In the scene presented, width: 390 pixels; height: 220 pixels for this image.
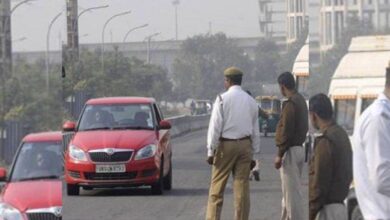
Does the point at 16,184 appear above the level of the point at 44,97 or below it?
below

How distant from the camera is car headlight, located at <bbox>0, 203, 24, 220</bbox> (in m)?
15.7

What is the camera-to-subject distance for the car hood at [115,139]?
62.2 ft

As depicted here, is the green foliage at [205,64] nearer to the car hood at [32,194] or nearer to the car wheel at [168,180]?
the car hood at [32,194]

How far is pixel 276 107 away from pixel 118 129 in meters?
4.27

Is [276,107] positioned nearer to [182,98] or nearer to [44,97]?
[182,98]

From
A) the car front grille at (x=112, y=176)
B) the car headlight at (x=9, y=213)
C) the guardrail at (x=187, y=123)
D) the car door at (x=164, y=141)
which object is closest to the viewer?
the car headlight at (x=9, y=213)

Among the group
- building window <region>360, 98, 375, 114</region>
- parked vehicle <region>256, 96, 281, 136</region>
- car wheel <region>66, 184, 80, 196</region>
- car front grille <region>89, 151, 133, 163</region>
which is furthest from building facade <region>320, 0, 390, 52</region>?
car front grille <region>89, 151, 133, 163</region>

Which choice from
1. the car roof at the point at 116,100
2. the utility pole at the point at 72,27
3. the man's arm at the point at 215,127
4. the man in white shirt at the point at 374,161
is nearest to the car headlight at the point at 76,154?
the car roof at the point at 116,100

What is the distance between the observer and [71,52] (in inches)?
539

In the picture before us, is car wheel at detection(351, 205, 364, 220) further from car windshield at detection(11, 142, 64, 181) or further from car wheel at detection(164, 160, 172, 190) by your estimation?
car wheel at detection(164, 160, 172, 190)

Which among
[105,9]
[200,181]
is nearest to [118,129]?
[200,181]

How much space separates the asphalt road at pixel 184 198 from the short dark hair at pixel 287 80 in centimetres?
176

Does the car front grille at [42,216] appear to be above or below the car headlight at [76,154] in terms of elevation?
below

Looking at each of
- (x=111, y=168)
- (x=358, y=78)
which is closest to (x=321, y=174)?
(x=358, y=78)
